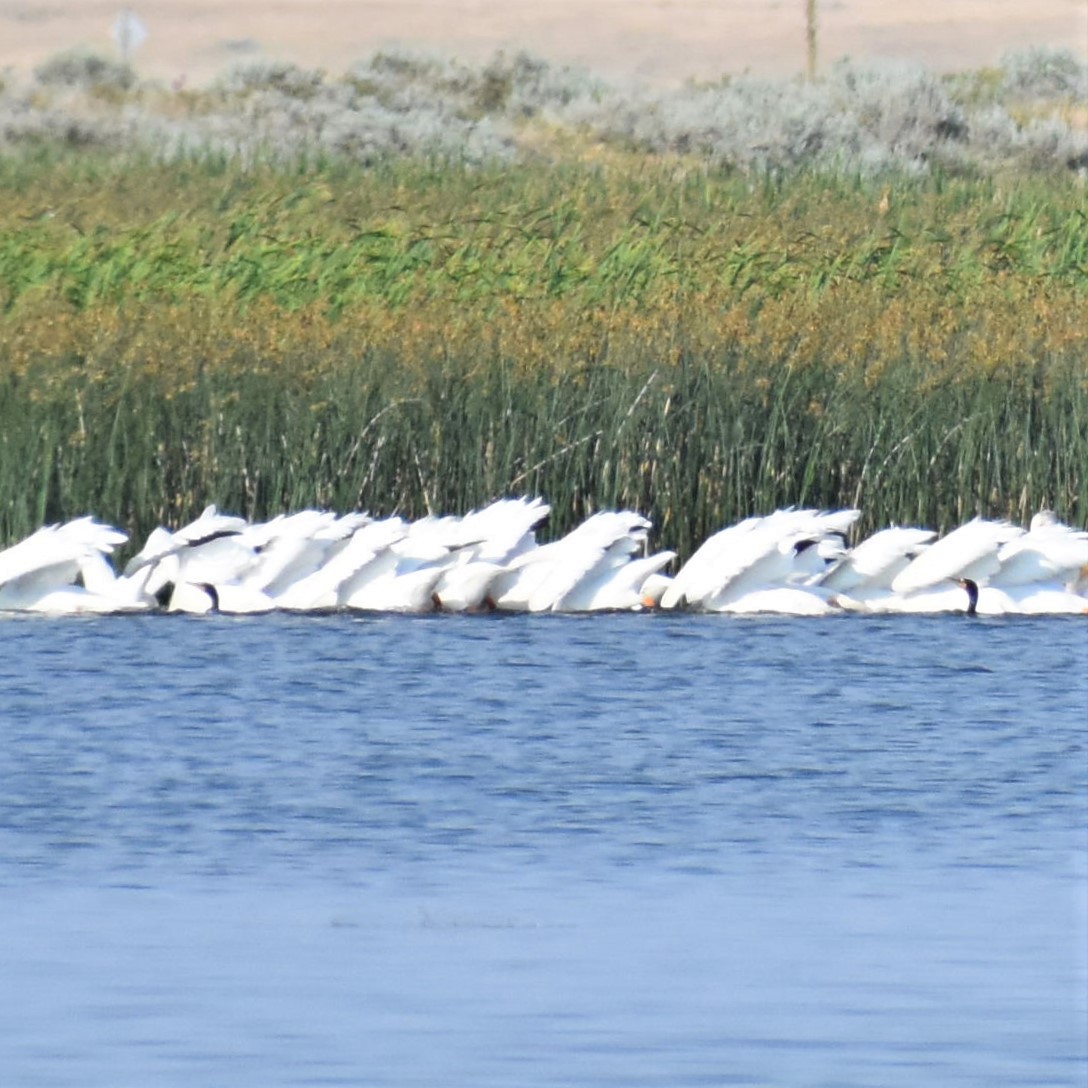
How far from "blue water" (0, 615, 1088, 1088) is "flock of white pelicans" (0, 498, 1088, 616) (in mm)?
1171

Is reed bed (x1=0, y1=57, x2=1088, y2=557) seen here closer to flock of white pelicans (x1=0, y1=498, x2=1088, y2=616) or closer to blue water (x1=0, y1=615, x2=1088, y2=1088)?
flock of white pelicans (x1=0, y1=498, x2=1088, y2=616)

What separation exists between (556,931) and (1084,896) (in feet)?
5.05

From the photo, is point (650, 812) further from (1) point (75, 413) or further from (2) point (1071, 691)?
(1) point (75, 413)

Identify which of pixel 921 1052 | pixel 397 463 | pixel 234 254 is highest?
pixel 234 254

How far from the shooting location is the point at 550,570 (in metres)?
14.9

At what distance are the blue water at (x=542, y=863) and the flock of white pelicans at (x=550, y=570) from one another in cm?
117

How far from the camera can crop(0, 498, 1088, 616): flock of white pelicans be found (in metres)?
14.6

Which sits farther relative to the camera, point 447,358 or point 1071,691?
point 447,358

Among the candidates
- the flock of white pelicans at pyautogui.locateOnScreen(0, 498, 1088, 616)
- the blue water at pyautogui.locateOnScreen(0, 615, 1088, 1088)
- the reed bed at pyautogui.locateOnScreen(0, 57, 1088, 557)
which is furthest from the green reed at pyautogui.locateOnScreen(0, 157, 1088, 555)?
the blue water at pyautogui.locateOnScreen(0, 615, 1088, 1088)

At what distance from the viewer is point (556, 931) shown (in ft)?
24.1

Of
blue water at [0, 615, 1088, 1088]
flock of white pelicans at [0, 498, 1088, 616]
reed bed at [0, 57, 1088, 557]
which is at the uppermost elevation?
reed bed at [0, 57, 1088, 557]

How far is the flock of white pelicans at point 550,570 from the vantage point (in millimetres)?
14625

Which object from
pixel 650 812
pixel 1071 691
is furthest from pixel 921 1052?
pixel 1071 691

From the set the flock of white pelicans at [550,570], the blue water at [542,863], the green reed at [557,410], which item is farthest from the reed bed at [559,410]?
the blue water at [542,863]
